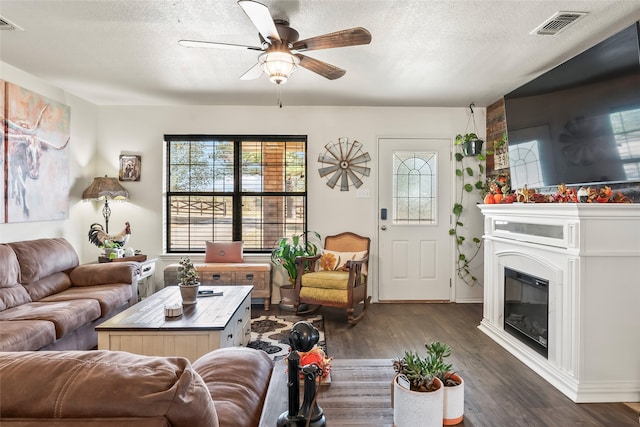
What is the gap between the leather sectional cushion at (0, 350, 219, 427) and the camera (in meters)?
0.71

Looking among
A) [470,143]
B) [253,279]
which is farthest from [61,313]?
[470,143]

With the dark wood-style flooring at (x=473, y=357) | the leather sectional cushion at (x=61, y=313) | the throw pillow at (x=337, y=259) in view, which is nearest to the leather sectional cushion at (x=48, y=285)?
the leather sectional cushion at (x=61, y=313)

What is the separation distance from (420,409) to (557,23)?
8.85ft

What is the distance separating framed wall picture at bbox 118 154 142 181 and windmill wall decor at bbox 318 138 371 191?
2371 mm

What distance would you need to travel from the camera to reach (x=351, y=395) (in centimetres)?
142

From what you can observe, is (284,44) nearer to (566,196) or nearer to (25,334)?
(566,196)

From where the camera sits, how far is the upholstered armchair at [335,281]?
3.82 metres

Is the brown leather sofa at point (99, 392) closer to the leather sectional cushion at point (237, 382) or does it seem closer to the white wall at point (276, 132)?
the leather sectional cushion at point (237, 382)

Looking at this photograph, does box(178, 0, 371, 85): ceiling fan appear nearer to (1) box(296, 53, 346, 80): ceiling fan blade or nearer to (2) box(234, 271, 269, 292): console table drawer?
(1) box(296, 53, 346, 80): ceiling fan blade

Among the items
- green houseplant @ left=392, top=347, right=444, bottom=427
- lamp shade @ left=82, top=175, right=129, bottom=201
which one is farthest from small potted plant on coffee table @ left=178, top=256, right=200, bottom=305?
lamp shade @ left=82, top=175, right=129, bottom=201

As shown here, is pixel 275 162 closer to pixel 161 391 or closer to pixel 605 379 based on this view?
pixel 605 379

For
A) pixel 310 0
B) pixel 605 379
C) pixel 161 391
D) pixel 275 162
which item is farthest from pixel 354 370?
pixel 275 162

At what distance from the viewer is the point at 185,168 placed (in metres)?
4.83

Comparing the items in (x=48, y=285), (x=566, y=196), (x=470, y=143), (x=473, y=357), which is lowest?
(x=473, y=357)
